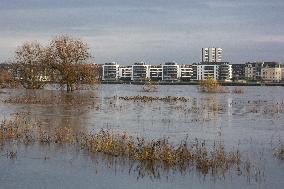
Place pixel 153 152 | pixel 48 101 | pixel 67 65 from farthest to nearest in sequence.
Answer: pixel 67 65, pixel 48 101, pixel 153 152

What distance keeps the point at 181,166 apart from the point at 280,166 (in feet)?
10.6

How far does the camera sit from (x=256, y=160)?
1698cm

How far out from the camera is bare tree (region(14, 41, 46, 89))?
267 ft

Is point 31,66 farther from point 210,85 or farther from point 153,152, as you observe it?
point 153,152

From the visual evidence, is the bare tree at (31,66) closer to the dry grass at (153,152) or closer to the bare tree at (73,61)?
the bare tree at (73,61)

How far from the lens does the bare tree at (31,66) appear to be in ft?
267

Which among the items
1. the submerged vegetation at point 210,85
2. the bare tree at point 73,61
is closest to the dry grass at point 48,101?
the bare tree at point 73,61

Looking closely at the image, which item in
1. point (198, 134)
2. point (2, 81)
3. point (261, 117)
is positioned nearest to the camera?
point (198, 134)

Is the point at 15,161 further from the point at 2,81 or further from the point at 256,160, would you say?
the point at 2,81

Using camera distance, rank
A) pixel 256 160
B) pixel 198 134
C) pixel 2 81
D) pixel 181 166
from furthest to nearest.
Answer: pixel 2 81 < pixel 198 134 < pixel 256 160 < pixel 181 166

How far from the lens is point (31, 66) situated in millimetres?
82000

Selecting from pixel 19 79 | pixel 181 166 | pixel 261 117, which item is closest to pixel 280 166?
pixel 181 166

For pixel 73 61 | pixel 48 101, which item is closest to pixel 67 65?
pixel 73 61

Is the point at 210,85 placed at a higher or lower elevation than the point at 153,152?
higher
